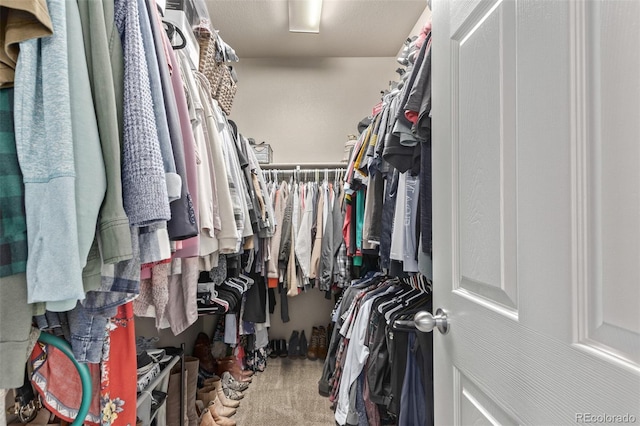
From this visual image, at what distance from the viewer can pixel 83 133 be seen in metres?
0.55

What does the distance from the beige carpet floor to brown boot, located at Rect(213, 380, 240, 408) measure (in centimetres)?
5

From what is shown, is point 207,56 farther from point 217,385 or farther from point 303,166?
point 217,385

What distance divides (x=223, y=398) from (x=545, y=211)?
2184mm

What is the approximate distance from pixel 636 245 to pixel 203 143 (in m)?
1.10

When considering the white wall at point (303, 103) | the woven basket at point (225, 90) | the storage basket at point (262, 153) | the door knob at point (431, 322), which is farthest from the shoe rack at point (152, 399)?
the white wall at point (303, 103)

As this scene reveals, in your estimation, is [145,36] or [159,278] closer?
[145,36]

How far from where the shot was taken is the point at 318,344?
3057 mm

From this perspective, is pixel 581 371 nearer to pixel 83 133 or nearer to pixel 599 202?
pixel 599 202

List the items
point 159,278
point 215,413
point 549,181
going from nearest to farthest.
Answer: point 549,181 → point 159,278 → point 215,413

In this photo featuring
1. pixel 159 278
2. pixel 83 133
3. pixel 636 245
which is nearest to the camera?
pixel 636 245

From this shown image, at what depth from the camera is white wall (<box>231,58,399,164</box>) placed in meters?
3.25

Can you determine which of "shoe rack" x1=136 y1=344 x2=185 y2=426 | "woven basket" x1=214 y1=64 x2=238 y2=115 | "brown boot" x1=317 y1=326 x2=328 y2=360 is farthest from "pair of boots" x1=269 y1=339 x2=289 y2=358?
"woven basket" x1=214 y1=64 x2=238 y2=115

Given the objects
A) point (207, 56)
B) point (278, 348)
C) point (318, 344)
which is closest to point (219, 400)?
point (278, 348)

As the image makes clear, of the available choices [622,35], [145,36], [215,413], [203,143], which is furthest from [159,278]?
[215,413]
